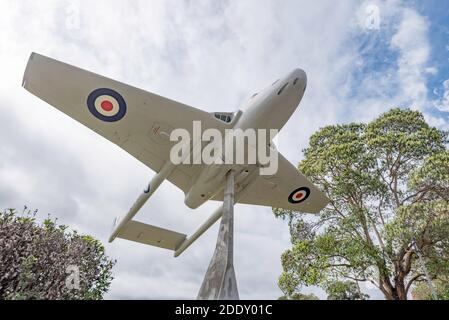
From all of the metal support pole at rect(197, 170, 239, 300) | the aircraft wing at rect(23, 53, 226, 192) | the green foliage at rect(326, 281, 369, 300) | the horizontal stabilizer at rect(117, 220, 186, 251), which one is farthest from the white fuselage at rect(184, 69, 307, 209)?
the green foliage at rect(326, 281, 369, 300)

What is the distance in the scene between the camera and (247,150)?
872cm

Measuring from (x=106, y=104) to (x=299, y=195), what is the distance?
960 centimetres

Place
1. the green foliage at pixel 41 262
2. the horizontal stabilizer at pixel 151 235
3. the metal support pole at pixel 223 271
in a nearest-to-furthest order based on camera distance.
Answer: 1. the metal support pole at pixel 223 271
2. the green foliage at pixel 41 262
3. the horizontal stabilizer at pixel 151 235

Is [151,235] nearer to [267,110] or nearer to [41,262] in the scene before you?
[41,262]

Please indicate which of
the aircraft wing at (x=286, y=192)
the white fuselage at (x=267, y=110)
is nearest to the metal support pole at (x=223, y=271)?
the white fuselage at (x=267, y=110)

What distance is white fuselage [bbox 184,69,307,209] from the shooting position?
826 cm

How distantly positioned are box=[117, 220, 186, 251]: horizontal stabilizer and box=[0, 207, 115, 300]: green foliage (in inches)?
83.8

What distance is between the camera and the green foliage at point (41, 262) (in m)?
7.63

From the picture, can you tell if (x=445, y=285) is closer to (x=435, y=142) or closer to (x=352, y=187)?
(x=352, y=187)

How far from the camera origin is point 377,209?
14.6 meters

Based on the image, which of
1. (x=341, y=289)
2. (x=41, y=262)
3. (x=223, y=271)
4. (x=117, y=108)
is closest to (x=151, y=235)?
(x=41, y=262)

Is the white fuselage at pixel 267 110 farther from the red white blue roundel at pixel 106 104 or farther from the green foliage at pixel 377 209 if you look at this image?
the green foliage at pixel 377 209

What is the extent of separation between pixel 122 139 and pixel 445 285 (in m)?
16.7

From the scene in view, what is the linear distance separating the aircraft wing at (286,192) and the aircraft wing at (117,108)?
376 centimetres
